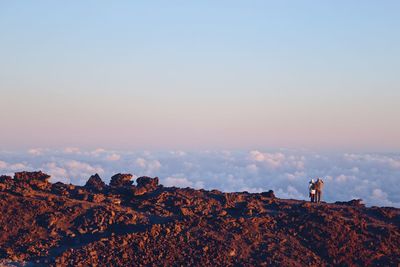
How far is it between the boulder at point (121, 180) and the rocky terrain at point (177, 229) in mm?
2250

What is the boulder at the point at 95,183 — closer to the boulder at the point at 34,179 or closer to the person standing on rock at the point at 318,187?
the boulder at the point at 34,179

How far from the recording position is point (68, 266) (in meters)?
26.3

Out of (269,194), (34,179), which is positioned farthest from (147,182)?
(269,194)

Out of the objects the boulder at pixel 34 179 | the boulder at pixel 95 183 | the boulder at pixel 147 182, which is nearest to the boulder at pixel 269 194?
the boulder at pixel 147 182

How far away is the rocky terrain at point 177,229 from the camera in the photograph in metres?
27.2

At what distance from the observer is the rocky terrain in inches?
1073

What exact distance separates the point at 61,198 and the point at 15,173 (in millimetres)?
4341

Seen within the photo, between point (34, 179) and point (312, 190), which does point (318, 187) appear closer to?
point (312, 190)

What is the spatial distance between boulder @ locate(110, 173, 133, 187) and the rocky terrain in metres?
2.25

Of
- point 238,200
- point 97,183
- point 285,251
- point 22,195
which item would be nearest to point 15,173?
point 22,195

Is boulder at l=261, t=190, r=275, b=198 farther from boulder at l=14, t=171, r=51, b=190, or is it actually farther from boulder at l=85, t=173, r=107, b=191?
boulder at l=14, t=171, r=51, b=190

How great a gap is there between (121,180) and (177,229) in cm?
984

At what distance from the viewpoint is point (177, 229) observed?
2888cm

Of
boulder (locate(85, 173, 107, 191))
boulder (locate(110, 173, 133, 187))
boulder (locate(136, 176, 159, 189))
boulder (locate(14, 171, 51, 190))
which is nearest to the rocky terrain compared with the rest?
boulder (locate(14, 171, 51, 190))
